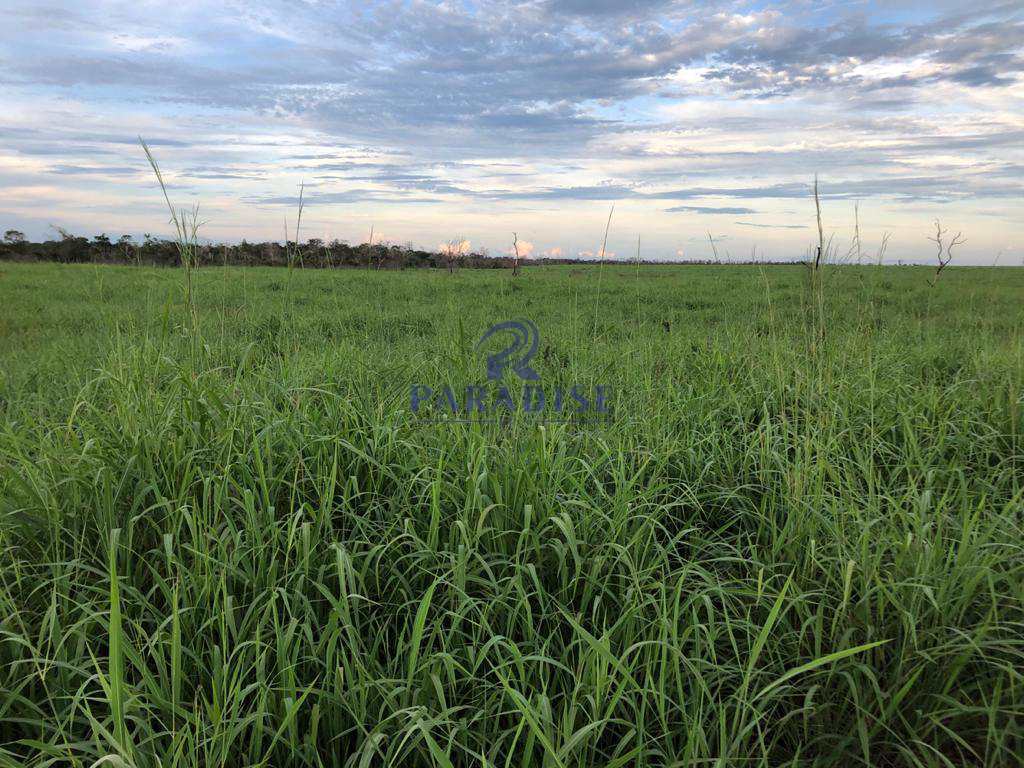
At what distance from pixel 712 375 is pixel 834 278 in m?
1.03

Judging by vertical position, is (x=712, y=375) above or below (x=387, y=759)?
above

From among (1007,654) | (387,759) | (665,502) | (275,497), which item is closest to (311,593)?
(275,497)

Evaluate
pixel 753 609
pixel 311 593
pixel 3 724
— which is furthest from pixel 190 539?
pixel 753 609

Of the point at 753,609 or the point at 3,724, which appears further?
the point at 753,609

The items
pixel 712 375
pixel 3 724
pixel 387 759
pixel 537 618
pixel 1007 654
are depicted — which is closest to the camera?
pixel 387 759

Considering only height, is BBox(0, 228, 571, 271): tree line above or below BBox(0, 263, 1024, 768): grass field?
above

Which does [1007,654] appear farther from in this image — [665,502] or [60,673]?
[60,673]

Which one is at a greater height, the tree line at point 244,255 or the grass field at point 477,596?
the tree line at point 244,255

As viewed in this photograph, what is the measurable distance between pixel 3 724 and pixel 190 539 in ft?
2.26

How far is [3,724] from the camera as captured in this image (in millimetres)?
1763

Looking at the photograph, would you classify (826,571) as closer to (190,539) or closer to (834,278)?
(834,278)

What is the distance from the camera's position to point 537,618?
7.04ft

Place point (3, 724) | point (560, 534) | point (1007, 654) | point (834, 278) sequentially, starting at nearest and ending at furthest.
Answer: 1. point (3, 724)
2. point (1007, 654)
3. point (560, 534)
4. point (834, 278)

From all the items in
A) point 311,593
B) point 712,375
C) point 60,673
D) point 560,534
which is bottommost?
point 60,673
